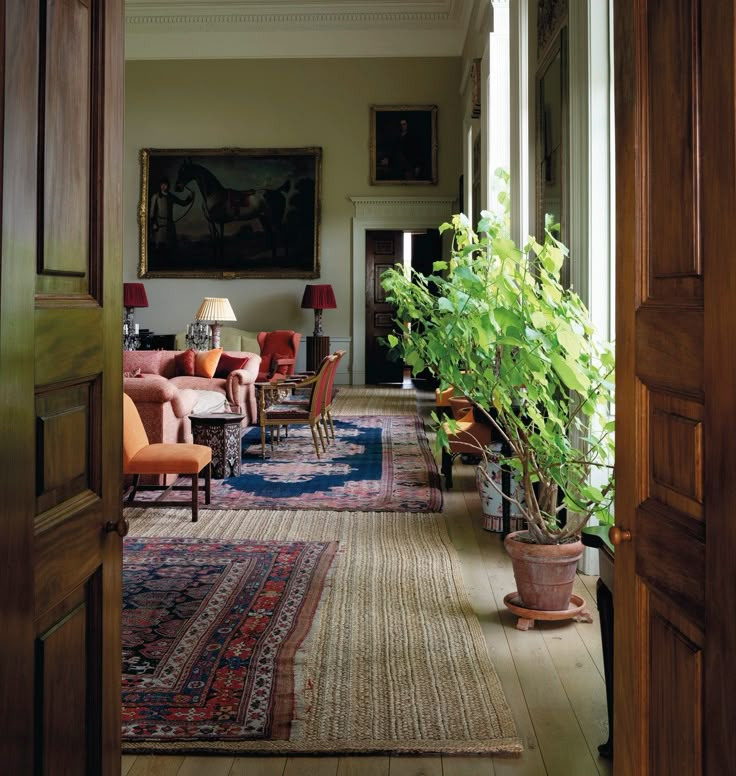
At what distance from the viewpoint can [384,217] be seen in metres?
14.2

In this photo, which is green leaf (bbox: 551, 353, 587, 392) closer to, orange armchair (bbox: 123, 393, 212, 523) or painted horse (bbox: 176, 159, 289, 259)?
orange armchair (bbox: 123, 393, 212, 523)

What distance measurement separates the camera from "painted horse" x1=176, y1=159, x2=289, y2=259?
1402cm

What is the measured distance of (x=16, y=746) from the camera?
4.21 ft

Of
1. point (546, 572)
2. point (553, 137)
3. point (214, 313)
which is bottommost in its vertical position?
point (546, 572)

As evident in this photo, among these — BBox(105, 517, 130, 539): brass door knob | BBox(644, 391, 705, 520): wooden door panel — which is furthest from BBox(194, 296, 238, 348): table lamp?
BBox(644, 391, 705, 520): wooden door panel

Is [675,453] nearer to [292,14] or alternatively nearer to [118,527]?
[118,527]

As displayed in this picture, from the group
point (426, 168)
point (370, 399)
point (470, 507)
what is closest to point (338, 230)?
point (426, 168)

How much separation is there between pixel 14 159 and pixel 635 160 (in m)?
1.03

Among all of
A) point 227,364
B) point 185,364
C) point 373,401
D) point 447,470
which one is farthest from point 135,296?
point 447,470

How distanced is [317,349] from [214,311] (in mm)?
2574

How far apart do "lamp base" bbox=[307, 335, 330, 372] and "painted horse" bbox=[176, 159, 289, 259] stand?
1.75 metres

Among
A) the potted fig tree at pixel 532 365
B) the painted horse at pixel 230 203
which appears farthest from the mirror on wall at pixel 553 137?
the painted horse at pixel 230 203

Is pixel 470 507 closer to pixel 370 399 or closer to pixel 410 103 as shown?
pixel 370 399

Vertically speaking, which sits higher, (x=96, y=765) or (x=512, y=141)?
(x=512, y=141)
